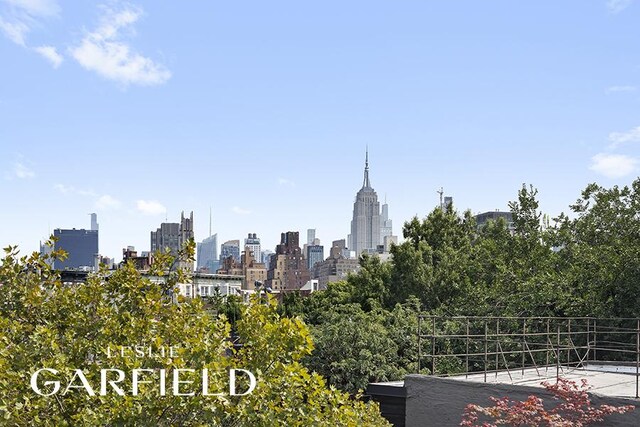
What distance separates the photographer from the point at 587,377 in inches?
634

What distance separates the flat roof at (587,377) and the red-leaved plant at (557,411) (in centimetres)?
57

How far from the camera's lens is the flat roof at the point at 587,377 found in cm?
1421

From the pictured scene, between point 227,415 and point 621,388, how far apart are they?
10.3m

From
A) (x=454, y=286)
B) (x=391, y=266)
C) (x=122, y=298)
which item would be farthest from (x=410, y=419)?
(x=391, y=266)

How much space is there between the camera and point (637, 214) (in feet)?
91.9

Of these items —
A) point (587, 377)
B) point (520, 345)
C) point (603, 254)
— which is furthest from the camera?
point (603, 254)

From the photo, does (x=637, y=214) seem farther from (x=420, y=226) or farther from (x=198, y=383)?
(x=198, y=383)

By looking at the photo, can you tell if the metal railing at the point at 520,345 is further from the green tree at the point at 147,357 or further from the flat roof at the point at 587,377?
the green tree at the point at 147,357

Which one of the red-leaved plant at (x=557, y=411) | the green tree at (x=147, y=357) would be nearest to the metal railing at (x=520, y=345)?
the red-leaved plant at (x=557, y=411)

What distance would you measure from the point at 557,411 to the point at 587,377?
334 cm

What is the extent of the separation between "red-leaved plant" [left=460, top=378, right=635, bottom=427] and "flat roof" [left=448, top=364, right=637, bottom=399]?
57 centimetres

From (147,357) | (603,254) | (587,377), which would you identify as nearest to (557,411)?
(587,377)

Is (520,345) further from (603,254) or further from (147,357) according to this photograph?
(147,357)

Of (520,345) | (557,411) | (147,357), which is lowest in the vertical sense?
(557,411)
